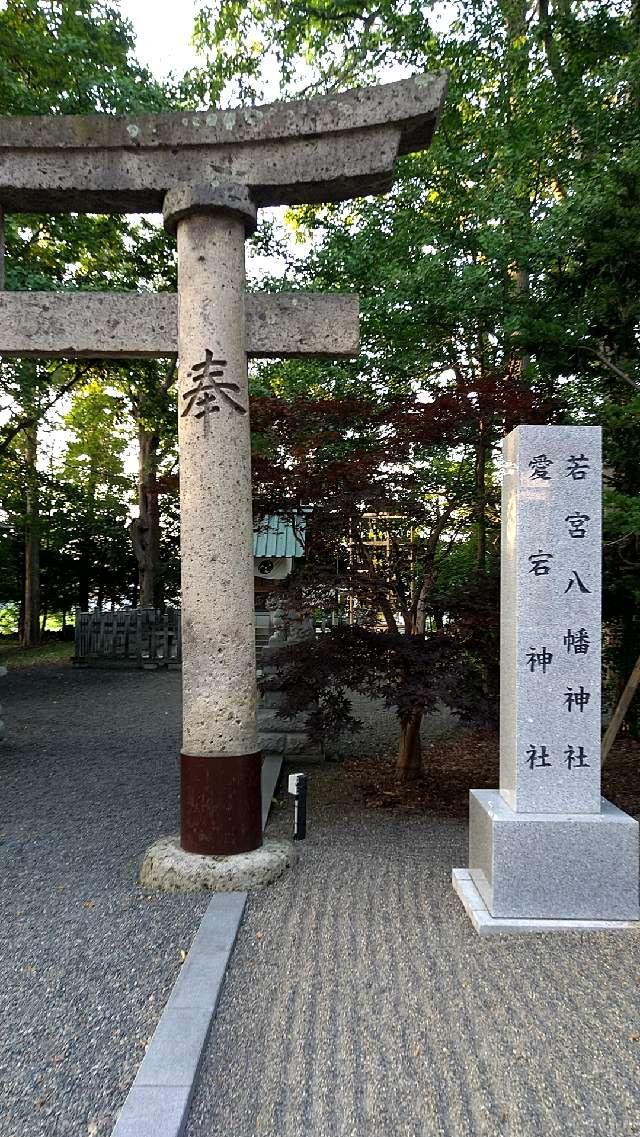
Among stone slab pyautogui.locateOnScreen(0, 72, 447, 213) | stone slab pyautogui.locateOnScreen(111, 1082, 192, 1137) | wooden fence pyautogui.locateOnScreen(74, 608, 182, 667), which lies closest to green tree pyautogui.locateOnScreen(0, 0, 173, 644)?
stone slab pyautogui.locateOnScreen(0, 72, 447, 213)

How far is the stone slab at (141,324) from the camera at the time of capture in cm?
498

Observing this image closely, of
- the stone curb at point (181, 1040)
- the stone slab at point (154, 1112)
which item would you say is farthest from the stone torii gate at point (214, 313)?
the stone slab at point (154, 1112)

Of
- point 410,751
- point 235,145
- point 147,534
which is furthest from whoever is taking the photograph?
point 147,534

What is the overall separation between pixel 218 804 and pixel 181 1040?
1.90m

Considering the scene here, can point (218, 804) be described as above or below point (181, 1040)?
above

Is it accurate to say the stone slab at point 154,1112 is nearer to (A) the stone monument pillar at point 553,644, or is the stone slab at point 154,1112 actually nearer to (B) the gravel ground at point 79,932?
(B) the gravel ground at point 79,932

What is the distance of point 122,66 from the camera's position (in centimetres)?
1155

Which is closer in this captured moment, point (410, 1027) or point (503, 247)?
point (410, 1027)

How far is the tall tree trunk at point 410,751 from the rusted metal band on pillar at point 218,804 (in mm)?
2904

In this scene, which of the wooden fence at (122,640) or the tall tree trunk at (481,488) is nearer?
the tall tree trunk at (481,488)

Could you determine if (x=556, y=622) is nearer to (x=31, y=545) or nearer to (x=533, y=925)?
(x=533, y=925)

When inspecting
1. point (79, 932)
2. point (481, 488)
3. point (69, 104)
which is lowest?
point (79, 932)

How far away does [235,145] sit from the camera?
499 centimetres

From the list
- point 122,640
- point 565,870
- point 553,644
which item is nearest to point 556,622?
point 553,644
